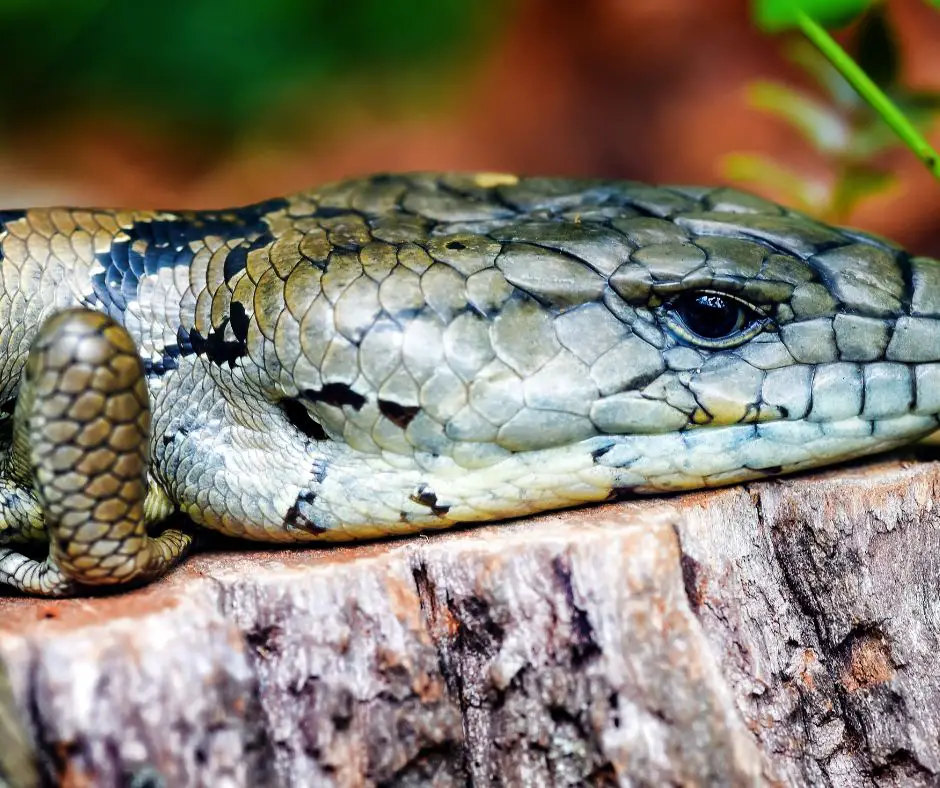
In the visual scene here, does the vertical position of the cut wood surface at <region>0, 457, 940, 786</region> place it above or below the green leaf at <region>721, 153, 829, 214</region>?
below

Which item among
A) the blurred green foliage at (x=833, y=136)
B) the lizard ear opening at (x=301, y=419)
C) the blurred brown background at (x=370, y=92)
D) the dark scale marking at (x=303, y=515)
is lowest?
the dark scale marking at (x=303, y=515)

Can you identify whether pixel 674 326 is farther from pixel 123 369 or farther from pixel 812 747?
pixel 123 369

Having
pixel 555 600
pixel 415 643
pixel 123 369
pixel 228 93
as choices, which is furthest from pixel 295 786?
pixel 228 93

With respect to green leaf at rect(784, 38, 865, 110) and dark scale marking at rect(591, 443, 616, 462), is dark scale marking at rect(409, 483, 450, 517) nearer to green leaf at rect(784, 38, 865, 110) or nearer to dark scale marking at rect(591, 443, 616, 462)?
dark scale marking at rect(591, 443, 616, 462)

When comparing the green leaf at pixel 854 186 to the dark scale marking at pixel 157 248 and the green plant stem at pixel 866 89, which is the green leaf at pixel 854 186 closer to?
the green plant stem at pixel 866 89

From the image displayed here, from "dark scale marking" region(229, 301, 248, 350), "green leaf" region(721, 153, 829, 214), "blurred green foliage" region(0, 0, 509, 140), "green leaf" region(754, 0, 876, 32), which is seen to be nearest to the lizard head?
"dark scale marking" region(229, 301, 248, 350)

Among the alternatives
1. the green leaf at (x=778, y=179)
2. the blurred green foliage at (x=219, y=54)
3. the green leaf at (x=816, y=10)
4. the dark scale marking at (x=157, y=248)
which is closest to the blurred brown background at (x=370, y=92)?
the blurred green foliage at (x=219, y=54)

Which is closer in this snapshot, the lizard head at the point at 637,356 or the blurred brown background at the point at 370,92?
the lizard head at the point at 637,356
